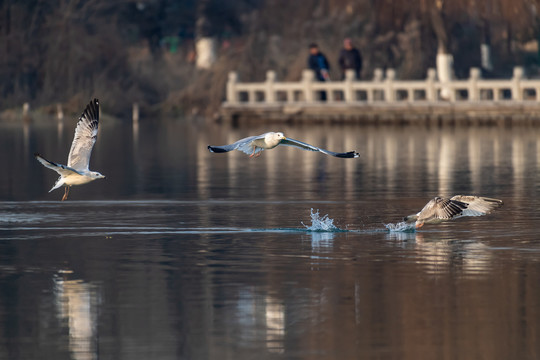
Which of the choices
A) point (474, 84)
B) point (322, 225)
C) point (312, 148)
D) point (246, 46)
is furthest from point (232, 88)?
point (312, 148)

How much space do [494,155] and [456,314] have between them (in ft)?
74.2

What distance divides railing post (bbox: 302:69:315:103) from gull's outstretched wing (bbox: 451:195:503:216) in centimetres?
3607

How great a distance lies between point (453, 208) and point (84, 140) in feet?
16.0

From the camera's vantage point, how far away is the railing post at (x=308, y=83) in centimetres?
5338

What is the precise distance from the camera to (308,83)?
5350 centimetres

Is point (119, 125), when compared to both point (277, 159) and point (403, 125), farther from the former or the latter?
point (277, 159)

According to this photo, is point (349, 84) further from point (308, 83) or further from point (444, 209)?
point (444, 209)

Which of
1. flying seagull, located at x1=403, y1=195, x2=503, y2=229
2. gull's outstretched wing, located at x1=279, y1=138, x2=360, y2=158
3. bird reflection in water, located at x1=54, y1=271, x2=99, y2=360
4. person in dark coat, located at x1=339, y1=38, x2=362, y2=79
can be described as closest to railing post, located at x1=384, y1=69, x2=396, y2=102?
person in dark coat, located at x1=339, y1=38, x2=362, y2=79

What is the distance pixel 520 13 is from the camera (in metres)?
53.4

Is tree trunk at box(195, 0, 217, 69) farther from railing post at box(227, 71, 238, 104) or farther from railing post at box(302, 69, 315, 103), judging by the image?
railing post at box(302, 69, 315, 103)

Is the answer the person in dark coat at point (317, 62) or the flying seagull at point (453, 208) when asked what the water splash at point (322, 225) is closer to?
the flying seagull at point (453, 208)

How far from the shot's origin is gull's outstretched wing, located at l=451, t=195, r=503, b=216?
17203 mm

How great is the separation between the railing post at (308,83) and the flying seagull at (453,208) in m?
36.0

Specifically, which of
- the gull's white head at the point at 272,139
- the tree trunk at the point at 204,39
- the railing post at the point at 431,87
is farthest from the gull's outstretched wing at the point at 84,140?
the tree trunk at the point at 204,39
